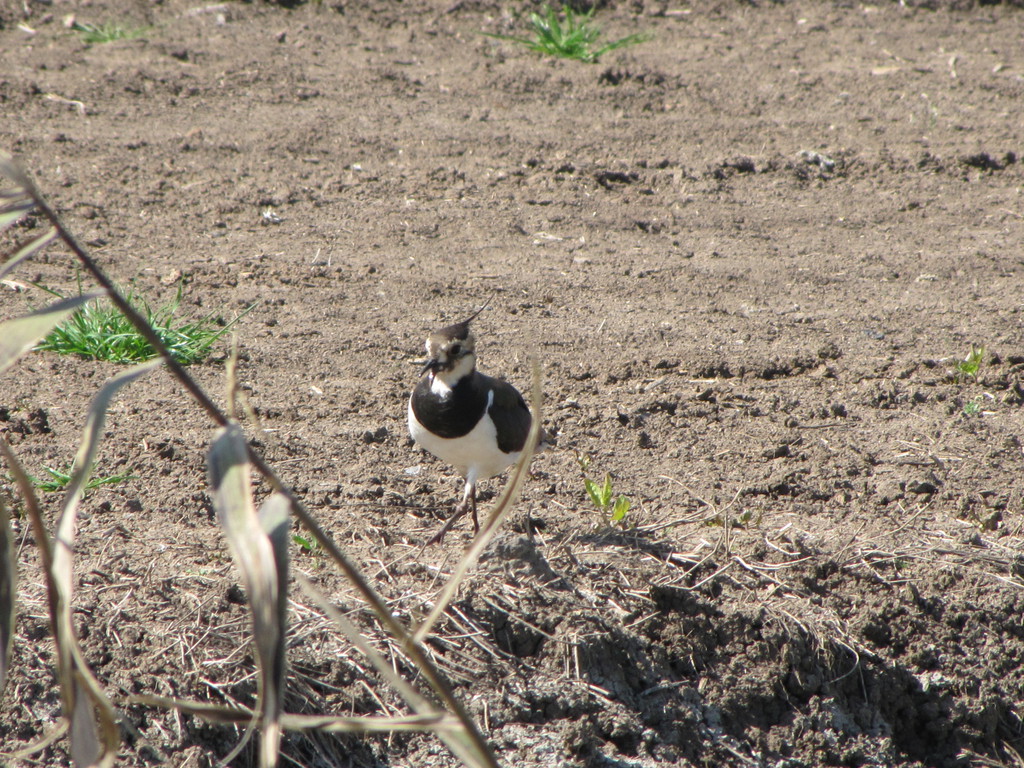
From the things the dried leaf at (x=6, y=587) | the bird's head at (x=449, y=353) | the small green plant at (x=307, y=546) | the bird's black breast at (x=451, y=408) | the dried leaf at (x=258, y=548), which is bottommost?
the small green plant at (x=307, y=546)

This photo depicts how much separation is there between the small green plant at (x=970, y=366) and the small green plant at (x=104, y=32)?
5.66 meters

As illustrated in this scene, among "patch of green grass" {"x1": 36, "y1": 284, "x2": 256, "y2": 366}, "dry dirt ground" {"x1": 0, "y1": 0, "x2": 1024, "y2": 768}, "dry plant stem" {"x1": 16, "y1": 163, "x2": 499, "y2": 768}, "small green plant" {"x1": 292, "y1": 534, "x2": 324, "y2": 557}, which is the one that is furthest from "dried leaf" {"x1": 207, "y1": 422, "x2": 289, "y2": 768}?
"patch of green grass" {"x1": 36, "y1": 284, "x2": 256, "y2": 366}

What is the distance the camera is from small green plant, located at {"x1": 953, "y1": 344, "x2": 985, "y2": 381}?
174 inches

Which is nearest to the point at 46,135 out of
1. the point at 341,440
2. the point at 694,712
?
the point at 341,440

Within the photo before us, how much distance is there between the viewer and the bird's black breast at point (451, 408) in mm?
3525

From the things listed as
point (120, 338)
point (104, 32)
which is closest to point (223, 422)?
point (120, 338)

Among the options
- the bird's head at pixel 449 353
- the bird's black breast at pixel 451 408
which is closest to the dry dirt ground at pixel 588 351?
the bird's black breast at pixel 451 408

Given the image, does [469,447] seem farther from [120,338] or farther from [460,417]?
[120,338]

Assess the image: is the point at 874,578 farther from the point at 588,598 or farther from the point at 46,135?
the point at 46,135

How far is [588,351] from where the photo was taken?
4648mm

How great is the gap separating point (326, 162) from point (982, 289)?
142 inches

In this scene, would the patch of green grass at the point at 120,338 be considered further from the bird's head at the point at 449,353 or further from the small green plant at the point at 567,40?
the small green plant at the point at 567,40

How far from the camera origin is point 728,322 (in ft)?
16.0

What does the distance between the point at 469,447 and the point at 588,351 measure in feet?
4.08
